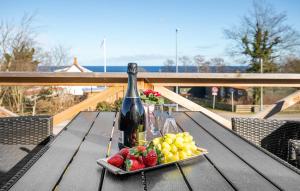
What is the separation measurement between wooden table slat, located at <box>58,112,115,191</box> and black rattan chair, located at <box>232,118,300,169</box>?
91 centimetres

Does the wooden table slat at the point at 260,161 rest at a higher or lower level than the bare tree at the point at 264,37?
lower

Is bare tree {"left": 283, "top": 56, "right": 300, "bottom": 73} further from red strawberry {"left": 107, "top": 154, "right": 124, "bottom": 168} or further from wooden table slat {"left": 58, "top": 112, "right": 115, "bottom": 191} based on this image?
red strawberry {"left": 107, "top": 154, "right": 124, "bottom": 168}

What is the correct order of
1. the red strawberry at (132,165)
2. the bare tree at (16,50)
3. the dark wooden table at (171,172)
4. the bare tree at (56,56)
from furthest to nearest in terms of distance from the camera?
the bare tree at (56,56) < the bare tree at (16,50) < the red strawberry at (132,165) < the dark wooden table at (171,172)

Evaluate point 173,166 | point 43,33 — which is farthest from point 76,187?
point 43,33

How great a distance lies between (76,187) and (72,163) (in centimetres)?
25

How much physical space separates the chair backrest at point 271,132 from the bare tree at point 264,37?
1955 cm

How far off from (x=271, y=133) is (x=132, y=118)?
3.81 ft

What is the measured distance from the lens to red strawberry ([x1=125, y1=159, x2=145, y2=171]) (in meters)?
1.07

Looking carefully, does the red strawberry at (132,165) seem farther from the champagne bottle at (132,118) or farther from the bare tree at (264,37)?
the bare tree at (264,37)

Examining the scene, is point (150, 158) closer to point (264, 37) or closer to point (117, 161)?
point (117, 161)

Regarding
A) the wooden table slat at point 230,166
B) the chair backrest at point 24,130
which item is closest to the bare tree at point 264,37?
the chair backrest at point 24,130

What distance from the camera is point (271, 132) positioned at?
87.8 inches

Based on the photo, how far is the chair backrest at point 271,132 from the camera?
7.29 feet

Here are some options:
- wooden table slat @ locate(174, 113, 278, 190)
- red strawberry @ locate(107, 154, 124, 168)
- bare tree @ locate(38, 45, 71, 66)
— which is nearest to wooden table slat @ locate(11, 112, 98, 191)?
red strawberry @ locate(107, 154, 124, 168)
